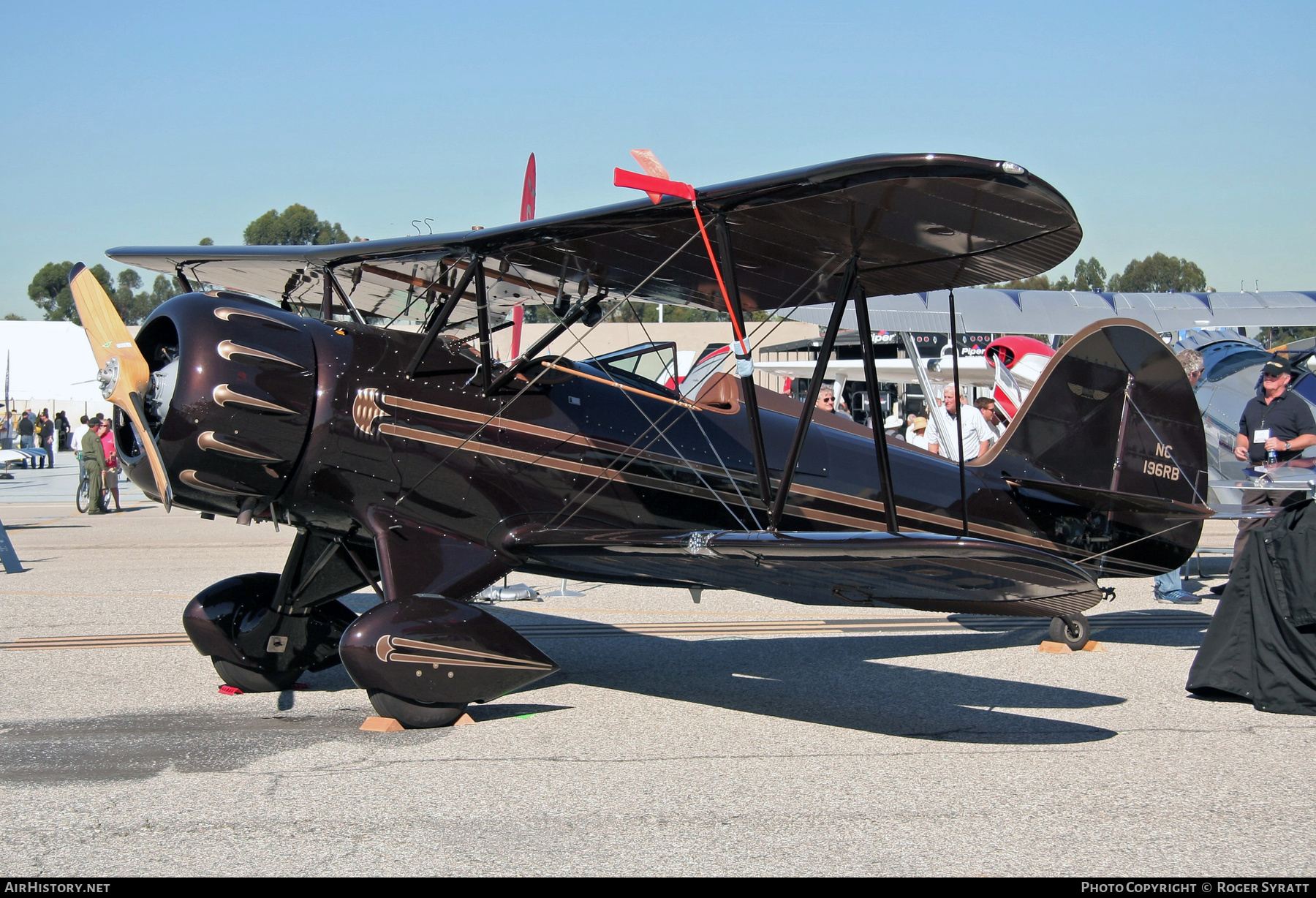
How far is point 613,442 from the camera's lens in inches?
258

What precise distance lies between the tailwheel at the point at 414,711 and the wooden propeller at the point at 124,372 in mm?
1431

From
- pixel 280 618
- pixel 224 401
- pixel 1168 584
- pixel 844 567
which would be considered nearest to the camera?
pixel 844 567

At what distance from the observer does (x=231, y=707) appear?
19.7 ft

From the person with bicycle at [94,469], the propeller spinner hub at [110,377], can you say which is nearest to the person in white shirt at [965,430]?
the propeller spinner hub at [110,377]

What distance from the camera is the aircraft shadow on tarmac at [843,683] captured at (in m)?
5.67

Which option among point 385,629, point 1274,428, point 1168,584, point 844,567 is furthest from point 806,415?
point 1168,584

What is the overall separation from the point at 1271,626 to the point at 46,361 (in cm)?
6393

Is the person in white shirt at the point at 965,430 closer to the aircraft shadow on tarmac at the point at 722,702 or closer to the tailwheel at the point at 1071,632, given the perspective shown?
the aircraft shadow on tarmac at the point at 722,702

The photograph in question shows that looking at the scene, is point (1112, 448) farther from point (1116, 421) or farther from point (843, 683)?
point (843, 683)

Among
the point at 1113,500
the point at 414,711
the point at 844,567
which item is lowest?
the point at 414,711

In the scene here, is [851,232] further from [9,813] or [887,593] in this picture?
[9,813]

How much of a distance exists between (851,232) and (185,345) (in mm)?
3499

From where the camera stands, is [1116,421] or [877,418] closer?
[877,418]

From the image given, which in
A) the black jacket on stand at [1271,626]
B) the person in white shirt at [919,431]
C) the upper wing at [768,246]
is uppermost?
the upper wing at [768,246]
